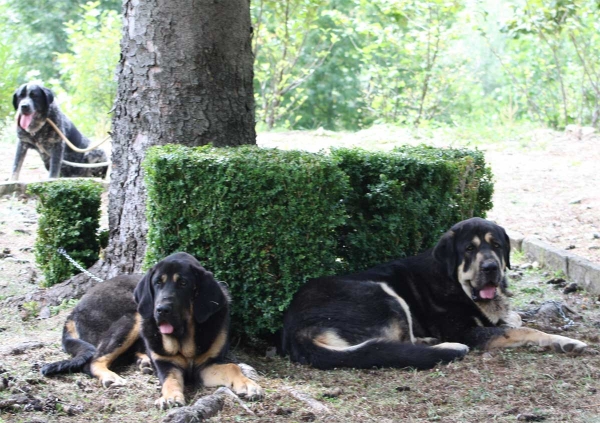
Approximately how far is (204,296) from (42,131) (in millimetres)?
8800

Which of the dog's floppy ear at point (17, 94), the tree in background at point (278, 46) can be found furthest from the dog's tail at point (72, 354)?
the tree in background at point (278, 46)

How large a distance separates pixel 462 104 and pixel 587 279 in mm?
20619

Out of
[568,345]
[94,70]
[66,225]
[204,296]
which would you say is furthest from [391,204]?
[94,70]

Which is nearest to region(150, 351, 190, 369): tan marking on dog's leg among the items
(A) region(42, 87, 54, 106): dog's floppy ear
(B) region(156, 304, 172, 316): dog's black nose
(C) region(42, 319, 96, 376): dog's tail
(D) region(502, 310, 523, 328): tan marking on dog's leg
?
(B) region(156, 304, 172, 316): dog's black nose

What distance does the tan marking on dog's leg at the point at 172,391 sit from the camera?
486 cm

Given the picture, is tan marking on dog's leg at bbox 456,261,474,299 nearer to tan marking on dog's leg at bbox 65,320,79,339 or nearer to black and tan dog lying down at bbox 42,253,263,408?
black and tan dog lying down at bbox 42,253,263,408

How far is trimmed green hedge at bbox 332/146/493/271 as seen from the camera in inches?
270

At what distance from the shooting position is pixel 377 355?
5734 mm

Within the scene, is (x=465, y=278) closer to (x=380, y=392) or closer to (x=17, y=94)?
(x=380, y=392)

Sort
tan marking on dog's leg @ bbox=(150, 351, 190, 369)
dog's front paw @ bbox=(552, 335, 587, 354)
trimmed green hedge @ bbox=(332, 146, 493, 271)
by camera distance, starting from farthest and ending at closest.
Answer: trimmed green hedge @ bbox=(332, 146, 493, 271), dog's front paw @ bbox=(552, 335, 587, 354), tan marking on dog's leg @ bbox=(150, 351, 190, 369)

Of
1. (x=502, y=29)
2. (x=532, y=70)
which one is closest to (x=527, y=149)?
(x=502, y=29)

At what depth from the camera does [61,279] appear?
801 cm

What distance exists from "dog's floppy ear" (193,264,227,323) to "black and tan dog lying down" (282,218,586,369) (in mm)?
837

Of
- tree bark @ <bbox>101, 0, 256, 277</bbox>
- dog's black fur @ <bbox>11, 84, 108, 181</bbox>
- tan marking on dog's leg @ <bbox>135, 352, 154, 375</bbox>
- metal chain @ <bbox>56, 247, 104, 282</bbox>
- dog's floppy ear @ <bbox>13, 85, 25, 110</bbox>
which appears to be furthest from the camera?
dog's floppy ear @ <bbox>13, 85, 25, 110</bbox>
